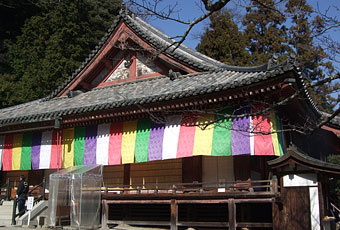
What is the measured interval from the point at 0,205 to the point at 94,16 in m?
26.2

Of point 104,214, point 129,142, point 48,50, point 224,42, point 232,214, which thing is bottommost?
point 104,214

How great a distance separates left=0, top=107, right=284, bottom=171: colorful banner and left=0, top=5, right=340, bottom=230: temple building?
0.13 ft

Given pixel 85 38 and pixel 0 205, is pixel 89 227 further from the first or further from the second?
pixel 85 38

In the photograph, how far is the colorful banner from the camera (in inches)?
459

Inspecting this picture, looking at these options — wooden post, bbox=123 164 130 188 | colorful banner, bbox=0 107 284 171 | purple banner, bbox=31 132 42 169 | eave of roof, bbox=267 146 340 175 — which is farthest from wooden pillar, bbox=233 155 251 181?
purple banner, bbox=31 132 42 169

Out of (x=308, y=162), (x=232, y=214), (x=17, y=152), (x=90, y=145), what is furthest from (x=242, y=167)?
(x=17, y=152)

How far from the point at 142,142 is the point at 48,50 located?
725 inches

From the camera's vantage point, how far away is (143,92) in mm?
15078

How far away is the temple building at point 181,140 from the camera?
1062 cm

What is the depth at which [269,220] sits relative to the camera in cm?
1216

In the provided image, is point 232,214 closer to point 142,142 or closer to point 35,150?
point 142,142

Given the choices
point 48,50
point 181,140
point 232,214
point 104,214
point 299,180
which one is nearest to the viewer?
point 299,180

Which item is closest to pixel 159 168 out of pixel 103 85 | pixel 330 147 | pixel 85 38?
pixel 103 85

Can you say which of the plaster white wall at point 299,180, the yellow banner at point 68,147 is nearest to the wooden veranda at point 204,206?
the plaster white wall at point 299,180
